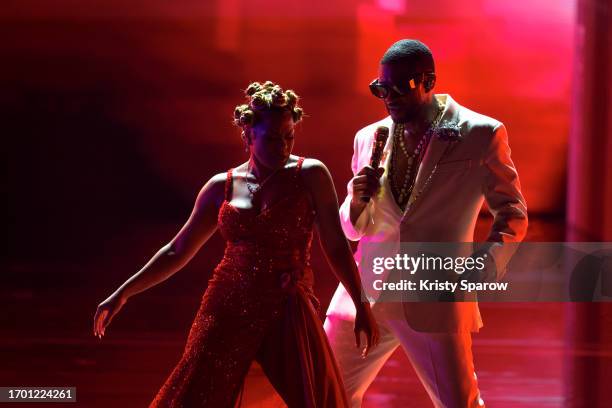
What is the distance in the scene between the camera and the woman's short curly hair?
10.7ft

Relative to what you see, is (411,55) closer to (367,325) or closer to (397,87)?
(397,87)

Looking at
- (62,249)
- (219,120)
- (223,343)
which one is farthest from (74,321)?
(219,120)

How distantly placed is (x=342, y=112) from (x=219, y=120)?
1.46 meters

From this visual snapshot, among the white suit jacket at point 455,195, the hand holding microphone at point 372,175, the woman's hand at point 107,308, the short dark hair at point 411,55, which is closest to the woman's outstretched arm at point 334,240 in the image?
the hand holding microphone at point 372,175

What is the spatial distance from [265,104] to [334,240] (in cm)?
48

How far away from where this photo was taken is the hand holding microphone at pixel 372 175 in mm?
3314

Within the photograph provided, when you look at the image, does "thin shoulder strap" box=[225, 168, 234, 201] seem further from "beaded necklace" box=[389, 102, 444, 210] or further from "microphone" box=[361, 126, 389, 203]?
"beaded necklace" box=[389, 102, 444, 210]

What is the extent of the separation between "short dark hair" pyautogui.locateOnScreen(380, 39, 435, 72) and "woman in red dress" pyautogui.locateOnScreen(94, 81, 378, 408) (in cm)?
39

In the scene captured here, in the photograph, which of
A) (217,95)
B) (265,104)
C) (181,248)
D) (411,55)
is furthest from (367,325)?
(217,95)

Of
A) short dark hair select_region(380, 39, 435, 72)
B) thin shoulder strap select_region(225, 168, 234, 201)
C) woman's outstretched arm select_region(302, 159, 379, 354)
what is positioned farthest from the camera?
short dark hair select_region(380, 39, 435, 72)

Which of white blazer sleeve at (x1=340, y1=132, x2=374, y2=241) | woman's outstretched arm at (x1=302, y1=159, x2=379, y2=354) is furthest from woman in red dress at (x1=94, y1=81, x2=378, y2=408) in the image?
white blazer sleeve at (x1=340, y1=132, x2=374, y2=241)

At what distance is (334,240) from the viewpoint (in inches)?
126

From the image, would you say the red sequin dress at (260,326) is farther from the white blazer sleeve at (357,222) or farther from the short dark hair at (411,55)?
the short dark hair at (411,55)

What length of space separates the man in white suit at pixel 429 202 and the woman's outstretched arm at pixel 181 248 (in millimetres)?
455
